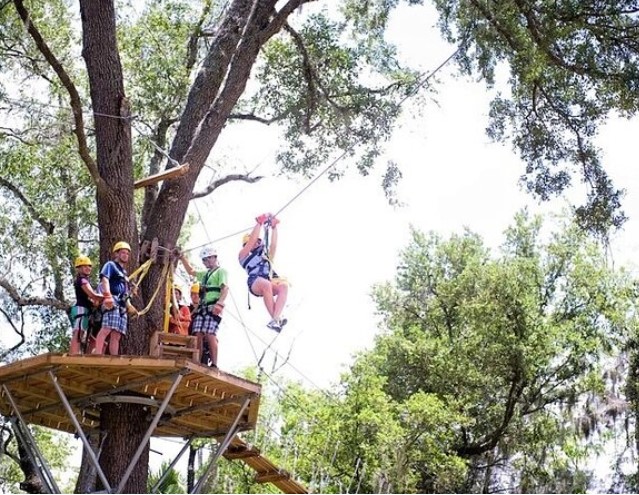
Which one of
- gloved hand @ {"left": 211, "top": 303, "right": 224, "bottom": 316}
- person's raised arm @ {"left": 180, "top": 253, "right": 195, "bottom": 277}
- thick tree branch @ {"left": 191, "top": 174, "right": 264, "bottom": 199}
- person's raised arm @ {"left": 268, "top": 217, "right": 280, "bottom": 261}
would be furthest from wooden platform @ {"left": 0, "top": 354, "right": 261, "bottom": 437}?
thick tree branch @ {"left": 191, "top": 174, "right": 264, "bottom": 199}

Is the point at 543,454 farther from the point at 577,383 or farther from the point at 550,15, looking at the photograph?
the point at 550,15

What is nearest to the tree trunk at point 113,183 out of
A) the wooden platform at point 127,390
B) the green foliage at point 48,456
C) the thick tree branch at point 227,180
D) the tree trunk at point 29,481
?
the wooden platform at point 127,390

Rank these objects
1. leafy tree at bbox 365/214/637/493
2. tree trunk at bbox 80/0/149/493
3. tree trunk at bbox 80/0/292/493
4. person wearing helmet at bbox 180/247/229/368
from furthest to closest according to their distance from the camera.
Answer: leafy tree at bbox 365/214/637/493, person wearing helmet at bbox 180/247/229/368, tree trunk at bbox 80/0/292/493, tree trunk at bbox 80/0/149/493

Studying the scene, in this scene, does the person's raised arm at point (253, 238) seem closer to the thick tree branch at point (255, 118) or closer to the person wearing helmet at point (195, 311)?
the person wearing helmet at point (195, 311)

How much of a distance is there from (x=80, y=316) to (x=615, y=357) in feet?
52.1

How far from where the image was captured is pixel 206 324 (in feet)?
23.0

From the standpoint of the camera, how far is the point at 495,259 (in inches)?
860

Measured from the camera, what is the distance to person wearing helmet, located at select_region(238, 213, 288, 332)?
8.02 m

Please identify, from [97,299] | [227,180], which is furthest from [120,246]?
[227,180]

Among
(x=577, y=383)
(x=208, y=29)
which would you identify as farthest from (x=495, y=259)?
(x=208, y=29)

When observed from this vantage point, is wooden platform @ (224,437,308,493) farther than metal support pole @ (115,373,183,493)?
Yes

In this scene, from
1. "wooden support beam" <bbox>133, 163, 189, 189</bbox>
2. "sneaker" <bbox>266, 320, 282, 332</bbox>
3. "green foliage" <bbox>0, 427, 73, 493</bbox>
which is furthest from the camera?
"green foliage" <bbox>0, 427, 73, 493</bbox>

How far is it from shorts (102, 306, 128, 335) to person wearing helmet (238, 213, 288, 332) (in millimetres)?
1747

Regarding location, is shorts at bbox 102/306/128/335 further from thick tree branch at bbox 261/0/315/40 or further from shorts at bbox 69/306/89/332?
thick tree branch at bbox 261/0/315/40
